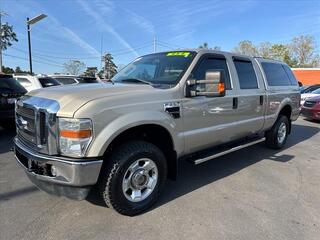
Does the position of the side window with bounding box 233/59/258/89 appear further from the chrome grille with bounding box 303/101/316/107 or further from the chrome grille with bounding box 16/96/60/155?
the chrome grille with bounding box 303/101/316/107

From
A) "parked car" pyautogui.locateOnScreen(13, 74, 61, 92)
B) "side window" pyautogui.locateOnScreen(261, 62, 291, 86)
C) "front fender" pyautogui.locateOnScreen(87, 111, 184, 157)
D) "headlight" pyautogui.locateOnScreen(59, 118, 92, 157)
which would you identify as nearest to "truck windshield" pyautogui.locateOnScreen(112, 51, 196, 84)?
"front fender" pyautogui.locateOnScreen(87, 111, 184, 157)

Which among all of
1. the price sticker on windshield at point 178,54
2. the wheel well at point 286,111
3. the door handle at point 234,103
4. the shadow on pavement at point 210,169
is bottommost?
the shadow on pavement at point 210,169

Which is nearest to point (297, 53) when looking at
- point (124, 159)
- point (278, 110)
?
point (278, 110)

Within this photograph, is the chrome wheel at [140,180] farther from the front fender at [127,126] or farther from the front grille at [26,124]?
the front grille at [26,124]

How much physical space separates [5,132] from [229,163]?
605 centimetres

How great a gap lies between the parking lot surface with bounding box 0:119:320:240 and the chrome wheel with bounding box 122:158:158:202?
0.24 meters

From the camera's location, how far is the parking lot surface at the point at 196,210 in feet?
10.7

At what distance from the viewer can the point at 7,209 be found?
12.1 ft

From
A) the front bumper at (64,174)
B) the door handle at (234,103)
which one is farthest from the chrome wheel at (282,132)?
the front bumper at (64,174)

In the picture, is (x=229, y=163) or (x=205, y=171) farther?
(x=229, y=163)

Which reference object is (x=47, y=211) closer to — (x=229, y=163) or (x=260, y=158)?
(x=229, y=163)

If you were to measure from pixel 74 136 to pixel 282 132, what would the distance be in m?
5.45

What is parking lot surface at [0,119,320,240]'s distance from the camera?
10.7 feet

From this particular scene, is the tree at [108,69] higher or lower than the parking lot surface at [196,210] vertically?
higher
